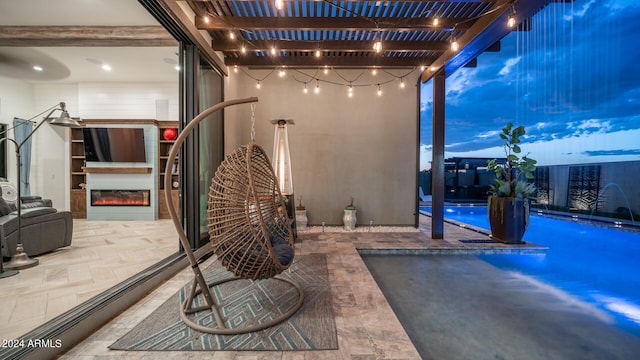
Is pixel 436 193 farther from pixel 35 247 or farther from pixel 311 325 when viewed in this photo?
pixel 35 247

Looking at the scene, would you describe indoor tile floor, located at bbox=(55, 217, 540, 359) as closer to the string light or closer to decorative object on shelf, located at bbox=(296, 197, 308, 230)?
decorative object on shelf, located at bbox=(296, 197, 308, 230)

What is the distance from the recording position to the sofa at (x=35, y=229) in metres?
2.85

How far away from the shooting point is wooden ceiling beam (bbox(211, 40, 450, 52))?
4078 millimetres

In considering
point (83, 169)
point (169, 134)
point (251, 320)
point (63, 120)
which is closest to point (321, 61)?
point (169, 134)

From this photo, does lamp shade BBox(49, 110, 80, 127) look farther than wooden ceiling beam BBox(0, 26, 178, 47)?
No

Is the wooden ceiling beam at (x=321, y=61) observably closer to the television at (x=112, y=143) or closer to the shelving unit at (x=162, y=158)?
the shelving unit at (x=162, y=158)

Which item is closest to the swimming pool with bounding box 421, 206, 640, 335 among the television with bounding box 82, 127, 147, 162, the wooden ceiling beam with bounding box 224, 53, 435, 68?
the wooden ceiling beam with bounding box 224, 53, 435, 68

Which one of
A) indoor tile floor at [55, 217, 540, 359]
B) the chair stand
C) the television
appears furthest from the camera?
the television

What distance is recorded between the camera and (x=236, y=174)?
198cm

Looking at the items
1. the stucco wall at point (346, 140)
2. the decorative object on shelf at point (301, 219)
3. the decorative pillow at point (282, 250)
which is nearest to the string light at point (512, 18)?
the stucco wall at point (346, 140)

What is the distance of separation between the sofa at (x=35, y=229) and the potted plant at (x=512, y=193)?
673 cm

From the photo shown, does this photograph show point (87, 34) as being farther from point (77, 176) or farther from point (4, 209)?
point (77, 176)

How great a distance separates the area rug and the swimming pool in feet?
8.78

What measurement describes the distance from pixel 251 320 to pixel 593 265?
486 centimetres
